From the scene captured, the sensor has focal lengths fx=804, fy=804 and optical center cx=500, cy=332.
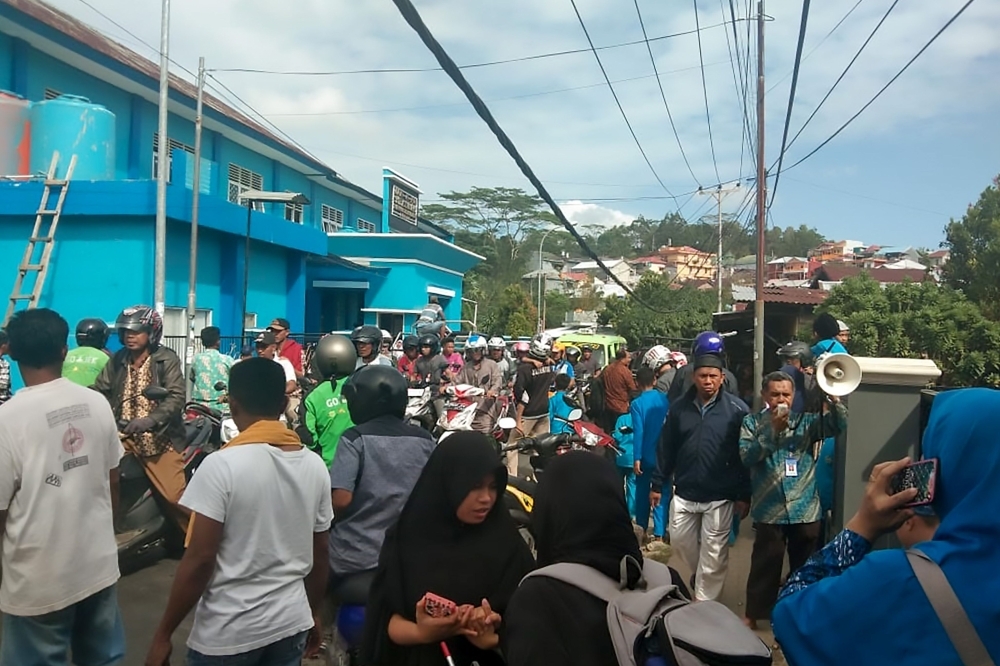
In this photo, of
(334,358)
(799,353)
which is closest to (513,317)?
(799,353)

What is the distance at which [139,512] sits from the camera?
5844 millimetres

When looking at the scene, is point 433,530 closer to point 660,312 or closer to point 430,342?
point 430,342

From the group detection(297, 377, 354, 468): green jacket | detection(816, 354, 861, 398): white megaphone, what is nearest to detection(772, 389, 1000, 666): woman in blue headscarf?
detection(816, 354, 861, 398): white megaphone

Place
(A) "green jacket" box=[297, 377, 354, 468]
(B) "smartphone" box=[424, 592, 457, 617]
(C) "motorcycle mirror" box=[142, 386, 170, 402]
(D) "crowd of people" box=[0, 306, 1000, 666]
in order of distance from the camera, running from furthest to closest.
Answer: (C) "motorcycle mirror" box=[142, 386, 170, 402] → (A) "green jacket" box=[297, 377, 354, 468] → (B) "smartphone" box=[424, 592, 457, 617] → (D) "crowd of people" box=[0, 306, 1000, 666]

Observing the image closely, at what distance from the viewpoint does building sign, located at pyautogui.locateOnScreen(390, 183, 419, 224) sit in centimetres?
2734

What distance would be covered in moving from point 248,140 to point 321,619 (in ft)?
62.6

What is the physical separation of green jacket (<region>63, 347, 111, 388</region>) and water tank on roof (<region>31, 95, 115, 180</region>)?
8.75 meters

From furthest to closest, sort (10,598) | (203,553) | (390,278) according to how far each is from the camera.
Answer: (390,278), (10,598), (203,553)

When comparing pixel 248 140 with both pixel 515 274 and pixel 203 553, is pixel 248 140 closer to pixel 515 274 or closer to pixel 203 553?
pixel 203 553

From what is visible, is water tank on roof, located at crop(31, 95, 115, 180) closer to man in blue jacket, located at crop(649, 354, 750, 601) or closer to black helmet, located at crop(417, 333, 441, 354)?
black helmet, located at crop(417, 333, 441, 354)

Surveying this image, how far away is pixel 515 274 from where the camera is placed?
56.2 m

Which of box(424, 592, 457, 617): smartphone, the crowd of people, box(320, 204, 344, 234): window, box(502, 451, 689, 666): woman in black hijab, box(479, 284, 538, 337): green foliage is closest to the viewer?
the crowd of people

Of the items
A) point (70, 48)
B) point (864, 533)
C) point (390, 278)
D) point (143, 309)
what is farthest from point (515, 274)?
point (864, 533)

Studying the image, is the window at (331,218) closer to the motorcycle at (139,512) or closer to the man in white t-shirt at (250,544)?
the motorcycle at (139,512)
